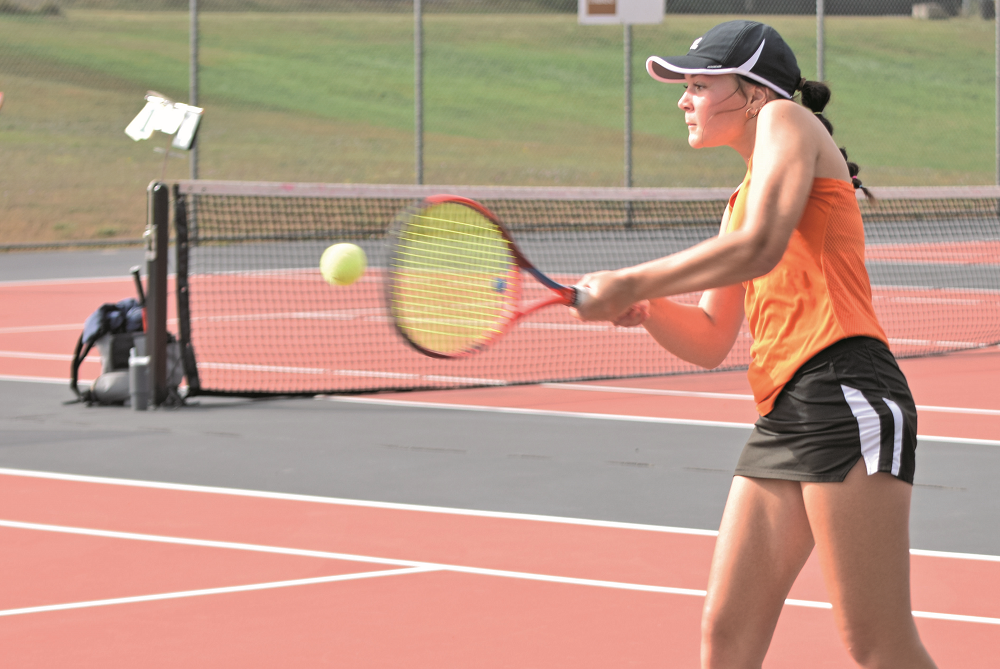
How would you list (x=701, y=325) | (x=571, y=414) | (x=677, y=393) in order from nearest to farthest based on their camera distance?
(x=701, y=325)
(x=571, y=414)
(x=677, y=393)

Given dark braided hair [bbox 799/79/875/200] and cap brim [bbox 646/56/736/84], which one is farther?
dark braided hair [bbox 799/79/875/200]

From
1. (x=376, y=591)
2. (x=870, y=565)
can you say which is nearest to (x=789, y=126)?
(x=870, y=565)

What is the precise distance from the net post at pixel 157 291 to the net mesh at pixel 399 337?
13 cm

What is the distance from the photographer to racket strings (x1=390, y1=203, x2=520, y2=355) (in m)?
3.18

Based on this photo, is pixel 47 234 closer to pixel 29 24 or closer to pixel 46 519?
pixel 29 24

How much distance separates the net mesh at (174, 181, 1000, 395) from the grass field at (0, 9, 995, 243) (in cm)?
537

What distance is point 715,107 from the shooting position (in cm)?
274

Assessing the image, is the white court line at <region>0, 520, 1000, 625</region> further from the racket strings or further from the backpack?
the backpack

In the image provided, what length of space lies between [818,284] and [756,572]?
1.80 ft

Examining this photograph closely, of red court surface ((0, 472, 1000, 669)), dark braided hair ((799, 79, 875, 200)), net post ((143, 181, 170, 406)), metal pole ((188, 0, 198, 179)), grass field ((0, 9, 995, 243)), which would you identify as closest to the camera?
dark braided hair ((799, 79, 875, 200))

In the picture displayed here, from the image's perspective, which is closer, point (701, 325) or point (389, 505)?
point (701, 325)

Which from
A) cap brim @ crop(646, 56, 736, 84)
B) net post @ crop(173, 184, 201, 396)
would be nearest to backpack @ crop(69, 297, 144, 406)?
net post @ crop(173, 184, 201, 396)

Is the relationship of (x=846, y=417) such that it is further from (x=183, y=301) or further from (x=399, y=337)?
(x=183, y=301)

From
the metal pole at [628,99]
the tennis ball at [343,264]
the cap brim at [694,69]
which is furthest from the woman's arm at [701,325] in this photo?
the metal pole at [628,99]
